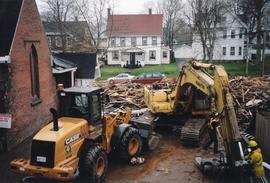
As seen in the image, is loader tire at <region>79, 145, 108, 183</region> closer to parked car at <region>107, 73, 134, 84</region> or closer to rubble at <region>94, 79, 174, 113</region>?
rubble at <region>94, 79, 174, 113</region>

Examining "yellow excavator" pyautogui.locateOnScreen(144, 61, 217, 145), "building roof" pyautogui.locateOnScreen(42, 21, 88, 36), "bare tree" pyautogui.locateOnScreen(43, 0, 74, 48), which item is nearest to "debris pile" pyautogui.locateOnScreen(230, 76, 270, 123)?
"yellow excavator" pyautogui.locateOnScreen(144, 61, 217, 145)

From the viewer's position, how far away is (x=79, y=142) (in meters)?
11.1

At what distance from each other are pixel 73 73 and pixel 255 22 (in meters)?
38.5

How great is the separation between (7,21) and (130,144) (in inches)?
321

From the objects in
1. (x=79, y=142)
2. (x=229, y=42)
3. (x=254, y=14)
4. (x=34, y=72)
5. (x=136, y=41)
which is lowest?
(x=79, y=142)

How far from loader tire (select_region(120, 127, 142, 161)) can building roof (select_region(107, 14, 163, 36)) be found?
44.9 m

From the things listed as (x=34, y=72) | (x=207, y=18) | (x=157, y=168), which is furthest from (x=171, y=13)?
(x=157, y=168)

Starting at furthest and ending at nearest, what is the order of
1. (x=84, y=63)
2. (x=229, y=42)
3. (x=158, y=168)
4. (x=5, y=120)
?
1. (x=229, y=42)
2. (x=84, y=63)
3. (x=5, y=120)
4. (x=158, y=168)

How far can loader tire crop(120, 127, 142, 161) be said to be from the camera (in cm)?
1307

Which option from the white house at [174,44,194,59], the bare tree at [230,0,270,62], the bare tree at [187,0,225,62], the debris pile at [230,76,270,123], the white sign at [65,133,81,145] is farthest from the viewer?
the white house at [174,44,194,59]

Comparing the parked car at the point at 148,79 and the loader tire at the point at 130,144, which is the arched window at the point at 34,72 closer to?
the loader tire at the point at 130,144

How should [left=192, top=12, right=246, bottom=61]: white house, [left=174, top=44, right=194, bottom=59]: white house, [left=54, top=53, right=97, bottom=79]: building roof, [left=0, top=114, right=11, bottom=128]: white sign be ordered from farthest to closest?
1. [left=174, top=44, right=194, bottom=59]: white house
2. [left=192, top=12, right=246, bottom=61]: white house
3. [left=54, top=53, right=97, bottom=79]: building roof
4. [left=0, top=114, right=11, bottom=128]: white sign

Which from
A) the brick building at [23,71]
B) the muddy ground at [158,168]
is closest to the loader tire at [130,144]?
the muddy ground at [158,168]

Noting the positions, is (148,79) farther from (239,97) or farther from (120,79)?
(239,97)
